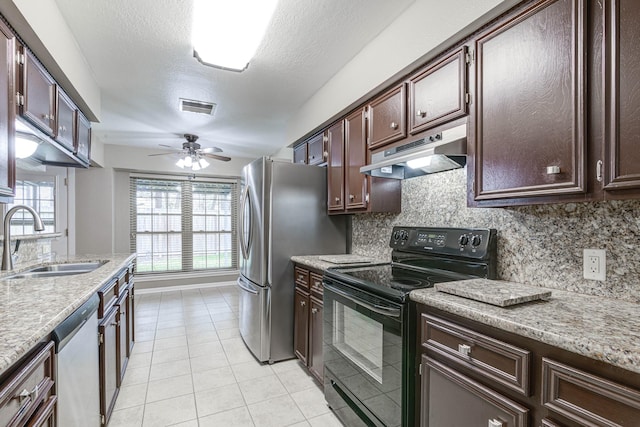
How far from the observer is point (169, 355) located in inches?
113

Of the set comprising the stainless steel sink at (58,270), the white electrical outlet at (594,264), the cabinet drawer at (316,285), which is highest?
the white electrical outlet at (594,264)

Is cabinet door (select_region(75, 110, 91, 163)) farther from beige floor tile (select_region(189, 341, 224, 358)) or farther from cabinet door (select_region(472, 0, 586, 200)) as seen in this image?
cabinet door (select_region(472, 0, 586, 200))

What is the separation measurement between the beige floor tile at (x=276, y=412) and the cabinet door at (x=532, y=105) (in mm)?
1749

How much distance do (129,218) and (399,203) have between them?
488 cm

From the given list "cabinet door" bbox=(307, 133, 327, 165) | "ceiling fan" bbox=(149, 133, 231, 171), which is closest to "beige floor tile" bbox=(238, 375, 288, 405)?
"cabinet door" bbox=(307, 133, 327, 165)

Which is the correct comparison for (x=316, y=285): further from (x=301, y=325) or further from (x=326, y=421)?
(x=326, y=421)

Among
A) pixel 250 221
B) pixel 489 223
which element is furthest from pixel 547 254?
pixel 250 221

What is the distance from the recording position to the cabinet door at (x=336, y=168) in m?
2.70

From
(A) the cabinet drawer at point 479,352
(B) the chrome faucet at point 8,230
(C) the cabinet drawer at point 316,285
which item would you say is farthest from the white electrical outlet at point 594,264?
(B) the chrome faucet at point 8,230

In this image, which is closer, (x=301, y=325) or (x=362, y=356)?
(x=362, y=356)

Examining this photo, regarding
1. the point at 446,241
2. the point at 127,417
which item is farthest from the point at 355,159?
the point at 127,417

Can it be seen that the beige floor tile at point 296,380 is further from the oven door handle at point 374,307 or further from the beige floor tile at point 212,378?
the oven door handle at point 374,307

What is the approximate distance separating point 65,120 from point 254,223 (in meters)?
1.57

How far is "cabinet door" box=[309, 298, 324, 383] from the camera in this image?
7.60ft
